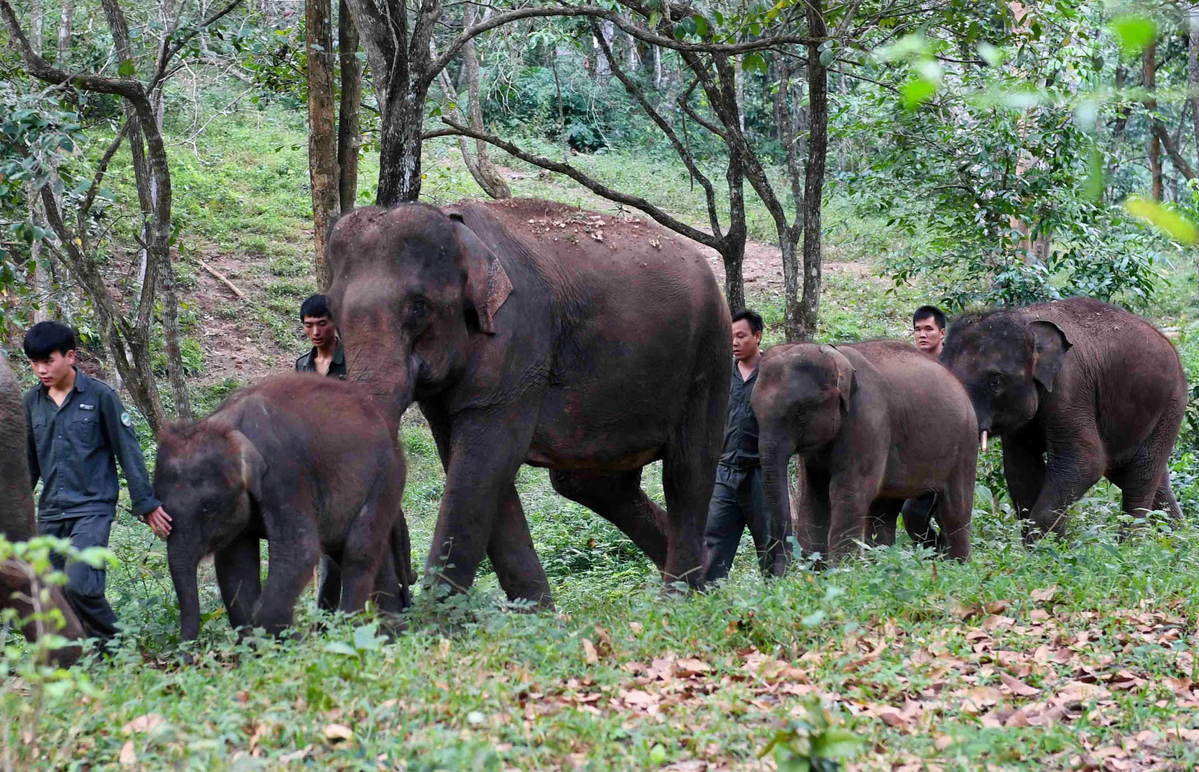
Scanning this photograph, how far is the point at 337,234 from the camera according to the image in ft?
20.6

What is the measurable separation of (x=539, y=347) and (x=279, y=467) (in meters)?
1.43

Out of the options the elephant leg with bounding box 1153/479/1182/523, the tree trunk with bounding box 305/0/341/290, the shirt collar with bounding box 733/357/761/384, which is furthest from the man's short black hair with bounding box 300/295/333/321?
the elephant leg with bounding box 1153/479/1182/523

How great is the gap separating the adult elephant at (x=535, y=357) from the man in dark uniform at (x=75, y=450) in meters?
1.15

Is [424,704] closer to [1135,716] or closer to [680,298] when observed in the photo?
[1135,716]

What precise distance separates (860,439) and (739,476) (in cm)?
90

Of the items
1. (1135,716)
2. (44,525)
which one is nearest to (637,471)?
(44,525)

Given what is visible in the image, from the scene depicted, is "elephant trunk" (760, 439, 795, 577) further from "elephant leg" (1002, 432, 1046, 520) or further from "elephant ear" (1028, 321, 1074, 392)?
"elephant leg" (1002, 432, 1046, 520)

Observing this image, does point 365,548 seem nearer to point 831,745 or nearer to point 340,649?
point 340,649

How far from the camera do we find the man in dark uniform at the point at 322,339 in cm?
710

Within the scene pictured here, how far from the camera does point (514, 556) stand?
691cm

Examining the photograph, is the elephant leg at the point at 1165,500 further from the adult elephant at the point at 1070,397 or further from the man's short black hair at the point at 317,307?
the man's short black hair at the point at 317,307

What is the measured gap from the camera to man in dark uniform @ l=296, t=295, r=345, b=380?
7098 mm

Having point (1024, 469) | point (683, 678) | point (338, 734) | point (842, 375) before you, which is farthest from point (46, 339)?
point (1024, 469)

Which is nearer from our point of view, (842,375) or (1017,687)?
(1017,687)
